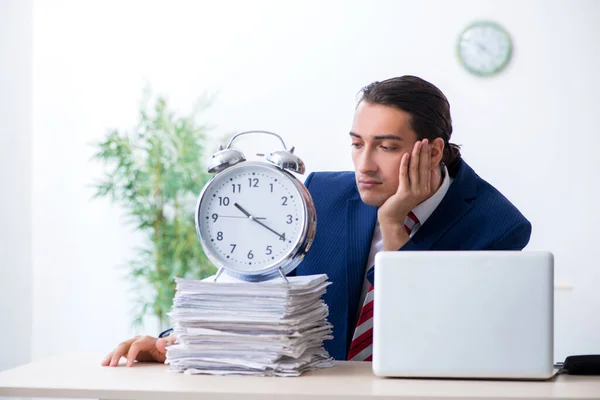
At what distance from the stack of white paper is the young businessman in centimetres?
55

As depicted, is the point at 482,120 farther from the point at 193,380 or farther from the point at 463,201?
the point at 193,380

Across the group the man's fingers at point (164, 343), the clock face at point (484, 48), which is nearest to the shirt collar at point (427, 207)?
the man's fingers at point (164, 343)

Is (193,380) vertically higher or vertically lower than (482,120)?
lower

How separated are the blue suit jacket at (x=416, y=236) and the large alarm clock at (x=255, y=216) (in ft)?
1.64

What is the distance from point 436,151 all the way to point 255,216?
82 cm

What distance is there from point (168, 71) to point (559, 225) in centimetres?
234

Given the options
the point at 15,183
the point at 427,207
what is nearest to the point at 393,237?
the point at 427,207

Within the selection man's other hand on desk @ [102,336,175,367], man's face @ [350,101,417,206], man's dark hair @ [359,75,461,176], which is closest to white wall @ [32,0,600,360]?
man's dark hair @ [359,75,461,176]

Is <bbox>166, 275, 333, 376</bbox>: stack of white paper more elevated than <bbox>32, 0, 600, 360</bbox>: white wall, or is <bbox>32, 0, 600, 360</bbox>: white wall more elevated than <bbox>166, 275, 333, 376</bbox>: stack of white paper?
<bbox>32, 0, 600, 360</bbox>: white wall

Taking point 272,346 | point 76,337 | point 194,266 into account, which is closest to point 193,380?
point 272,346

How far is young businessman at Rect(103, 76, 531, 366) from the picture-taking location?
2.12 metres

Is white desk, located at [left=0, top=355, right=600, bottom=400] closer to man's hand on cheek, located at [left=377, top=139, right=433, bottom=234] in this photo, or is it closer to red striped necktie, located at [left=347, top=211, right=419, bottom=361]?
red striped necktie, located at [left=347, top=211, right=419, bottom=361]

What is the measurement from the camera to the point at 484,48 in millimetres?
4805

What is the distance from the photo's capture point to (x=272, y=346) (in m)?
1.54
